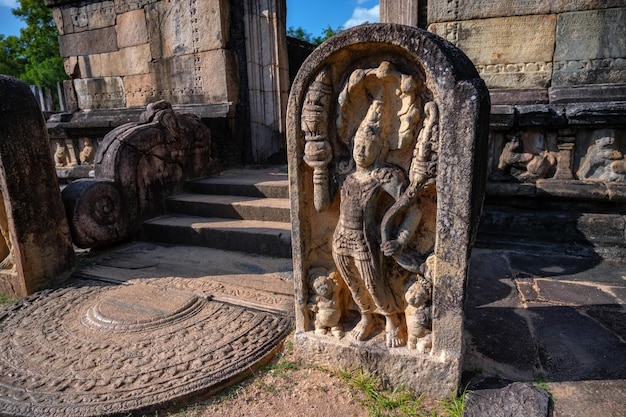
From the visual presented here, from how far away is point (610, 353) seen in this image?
2.22 m

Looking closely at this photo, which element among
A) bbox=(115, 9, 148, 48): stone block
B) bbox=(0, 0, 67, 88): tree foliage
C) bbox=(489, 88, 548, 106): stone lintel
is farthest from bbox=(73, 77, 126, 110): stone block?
bbox=(0, 0, 67, 88): tree foliage

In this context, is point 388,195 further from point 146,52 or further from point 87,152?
point 146,52

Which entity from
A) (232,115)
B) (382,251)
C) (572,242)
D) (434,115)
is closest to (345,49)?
(434,115)

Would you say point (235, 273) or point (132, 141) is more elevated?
point (132, 141)

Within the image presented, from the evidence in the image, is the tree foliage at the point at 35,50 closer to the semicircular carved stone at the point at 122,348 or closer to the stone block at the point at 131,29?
the stone block at the point at 131,29

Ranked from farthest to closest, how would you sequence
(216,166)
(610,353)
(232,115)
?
(232,115)
(216,166)
(610,353)

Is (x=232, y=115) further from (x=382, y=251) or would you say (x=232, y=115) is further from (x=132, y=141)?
(x=382, y=251)

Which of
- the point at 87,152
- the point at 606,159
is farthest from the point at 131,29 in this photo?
the point at 606,159

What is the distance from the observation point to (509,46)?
443 centimetres

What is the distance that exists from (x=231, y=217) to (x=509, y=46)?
12.2 ft

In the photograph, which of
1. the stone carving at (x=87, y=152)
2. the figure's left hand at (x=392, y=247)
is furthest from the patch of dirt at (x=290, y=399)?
the stone carving at (x=87, y=152)

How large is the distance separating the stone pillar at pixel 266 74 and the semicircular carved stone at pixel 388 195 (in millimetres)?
5094

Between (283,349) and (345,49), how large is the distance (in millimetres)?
1803

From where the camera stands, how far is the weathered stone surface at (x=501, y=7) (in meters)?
4.09
